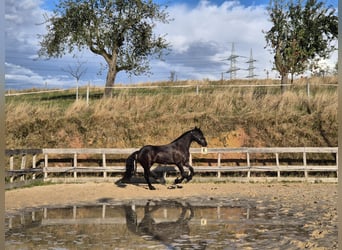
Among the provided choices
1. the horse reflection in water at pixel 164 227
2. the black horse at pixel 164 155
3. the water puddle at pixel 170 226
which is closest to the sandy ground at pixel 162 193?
the black horse at pixel 164 155

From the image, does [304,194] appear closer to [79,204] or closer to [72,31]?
[79,204]

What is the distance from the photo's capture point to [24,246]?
18.3 feet

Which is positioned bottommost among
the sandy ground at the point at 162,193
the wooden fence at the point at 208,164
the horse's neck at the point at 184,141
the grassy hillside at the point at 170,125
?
the sandy ground at the point at 162,193

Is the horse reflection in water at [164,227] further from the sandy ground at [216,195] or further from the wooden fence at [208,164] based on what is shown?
the wooden fence at [208,164]

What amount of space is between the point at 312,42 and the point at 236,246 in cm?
1927

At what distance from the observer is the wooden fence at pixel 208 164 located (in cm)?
1359

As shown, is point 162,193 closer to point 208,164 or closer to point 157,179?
point 157,179

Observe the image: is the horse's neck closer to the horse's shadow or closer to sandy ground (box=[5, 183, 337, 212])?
sandy ground (box=[5, 183, 337, 212])

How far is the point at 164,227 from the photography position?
22.3ft

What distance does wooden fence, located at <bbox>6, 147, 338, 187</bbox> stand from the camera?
44.6ft

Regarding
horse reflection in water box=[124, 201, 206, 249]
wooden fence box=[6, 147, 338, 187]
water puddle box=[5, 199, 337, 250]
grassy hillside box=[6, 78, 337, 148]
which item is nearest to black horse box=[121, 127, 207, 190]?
wooden fence box=[6, 147, 338, 187]

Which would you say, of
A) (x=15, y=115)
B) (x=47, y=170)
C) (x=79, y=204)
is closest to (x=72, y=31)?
(x=15, y=115)

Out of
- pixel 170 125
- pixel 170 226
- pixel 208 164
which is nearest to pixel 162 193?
pixel 170 226

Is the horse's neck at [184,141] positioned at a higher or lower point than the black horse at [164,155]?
higher
